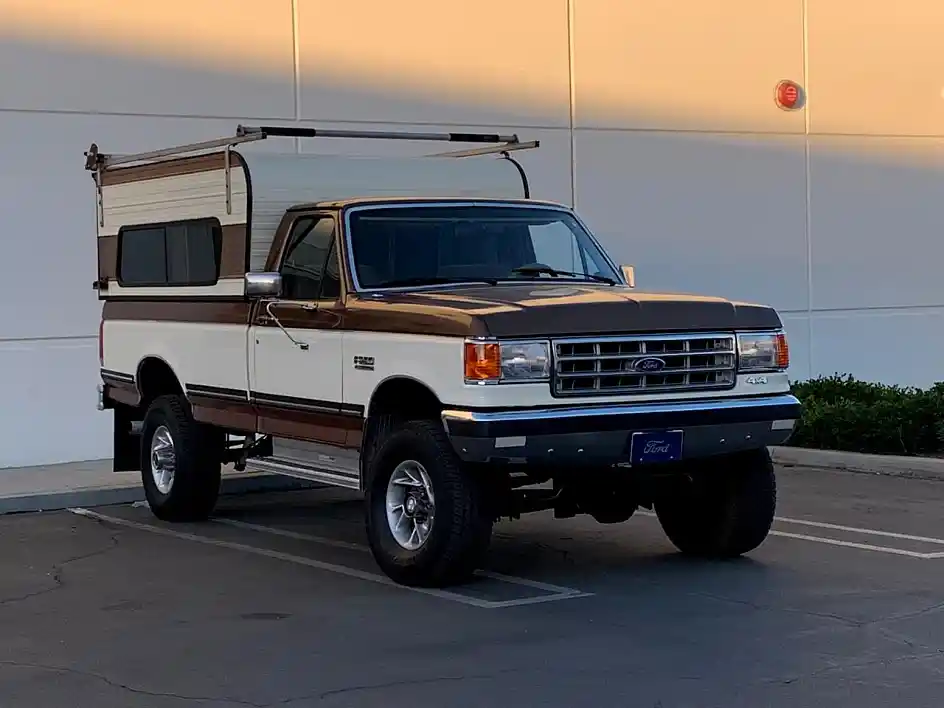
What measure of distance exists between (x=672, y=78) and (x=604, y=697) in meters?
13.8

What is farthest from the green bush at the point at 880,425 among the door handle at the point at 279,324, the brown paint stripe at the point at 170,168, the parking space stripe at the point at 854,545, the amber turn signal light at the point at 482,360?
the amber turn signal light at the point at 482,360

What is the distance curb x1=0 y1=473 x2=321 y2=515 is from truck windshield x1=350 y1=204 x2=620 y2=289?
14.7 ft

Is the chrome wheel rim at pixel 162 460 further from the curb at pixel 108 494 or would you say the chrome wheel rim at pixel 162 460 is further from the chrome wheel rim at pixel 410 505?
the chrome wheel rim at pixel 410 505

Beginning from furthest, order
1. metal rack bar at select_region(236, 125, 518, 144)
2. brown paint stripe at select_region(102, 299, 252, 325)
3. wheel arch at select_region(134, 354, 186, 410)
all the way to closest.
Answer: wheel arch at select_region(134, 354, 186, 410), brown paint stripe at select_region(102, 299, 252, 325), metal rack bar at select_region(236, 125, 518, 144)

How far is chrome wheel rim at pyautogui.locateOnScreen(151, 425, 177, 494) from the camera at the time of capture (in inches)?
483

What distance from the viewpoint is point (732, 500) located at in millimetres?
9883

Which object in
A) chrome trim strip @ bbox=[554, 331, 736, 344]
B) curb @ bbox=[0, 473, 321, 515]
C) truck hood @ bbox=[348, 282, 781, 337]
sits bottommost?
curb @ bbox=[0, 473, 321, 515]

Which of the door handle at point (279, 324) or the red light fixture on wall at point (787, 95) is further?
the red light fixture on wall at point (787, 95)

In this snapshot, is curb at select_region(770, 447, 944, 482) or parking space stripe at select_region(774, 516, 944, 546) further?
curb at select_region(770, 447, 944, 482)

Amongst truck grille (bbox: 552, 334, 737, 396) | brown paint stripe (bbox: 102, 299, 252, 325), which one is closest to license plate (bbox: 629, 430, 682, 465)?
truck grille (bbox: 552, 334, 737, 396)

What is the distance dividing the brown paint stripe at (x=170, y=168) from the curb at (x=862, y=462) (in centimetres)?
673

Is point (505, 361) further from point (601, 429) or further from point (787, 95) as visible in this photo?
point (787, 95)

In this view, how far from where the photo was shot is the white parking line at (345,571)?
8.88m

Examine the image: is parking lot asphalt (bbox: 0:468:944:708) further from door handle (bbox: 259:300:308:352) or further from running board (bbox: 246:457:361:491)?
door handle (bbox: 259:300:308:352)
